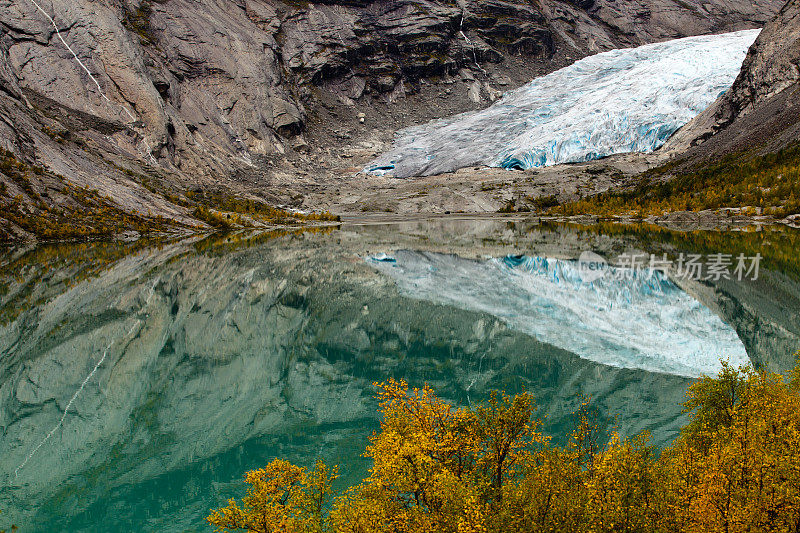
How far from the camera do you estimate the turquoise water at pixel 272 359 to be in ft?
27.5

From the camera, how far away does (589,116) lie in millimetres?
84688

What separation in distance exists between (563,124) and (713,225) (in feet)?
155

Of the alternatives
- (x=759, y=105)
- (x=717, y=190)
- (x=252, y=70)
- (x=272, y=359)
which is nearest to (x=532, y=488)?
(x=272, y=359)

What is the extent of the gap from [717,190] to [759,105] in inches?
908

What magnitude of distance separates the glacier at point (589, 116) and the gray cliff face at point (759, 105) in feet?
18.7

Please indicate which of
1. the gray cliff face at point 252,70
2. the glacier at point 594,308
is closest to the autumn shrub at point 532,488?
the glacier at point 594,308

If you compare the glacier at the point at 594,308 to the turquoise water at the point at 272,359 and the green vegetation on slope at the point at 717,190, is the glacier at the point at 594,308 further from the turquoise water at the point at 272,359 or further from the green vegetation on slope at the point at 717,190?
the green vegetation on slope at the point at 717,190

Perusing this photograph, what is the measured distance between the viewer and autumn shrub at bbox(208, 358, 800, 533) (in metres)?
4.20

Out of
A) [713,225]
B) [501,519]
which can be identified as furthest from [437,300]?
[713,225]

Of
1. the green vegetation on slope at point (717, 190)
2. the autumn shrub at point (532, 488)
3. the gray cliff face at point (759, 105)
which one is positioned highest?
the gray cliff face at point (759, 105)

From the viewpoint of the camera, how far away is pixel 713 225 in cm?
4406

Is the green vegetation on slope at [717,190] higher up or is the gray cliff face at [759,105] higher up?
the gray cliff face at [759,105]

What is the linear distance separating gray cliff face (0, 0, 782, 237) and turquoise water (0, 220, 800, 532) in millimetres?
31450

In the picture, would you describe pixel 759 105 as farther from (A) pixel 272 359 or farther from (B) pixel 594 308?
(A) pixel 272 359
